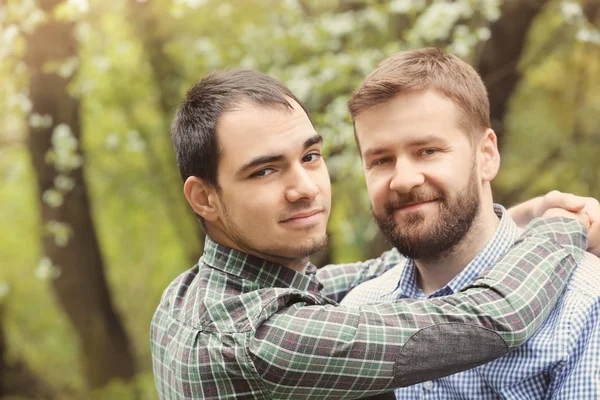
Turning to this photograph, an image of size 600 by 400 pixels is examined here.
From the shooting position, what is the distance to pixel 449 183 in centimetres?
228

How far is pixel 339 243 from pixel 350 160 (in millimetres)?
1852

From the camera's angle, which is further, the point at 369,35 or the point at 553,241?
the point at 369,35

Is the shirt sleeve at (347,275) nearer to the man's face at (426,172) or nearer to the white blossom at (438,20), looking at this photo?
the man's face at (426,172)

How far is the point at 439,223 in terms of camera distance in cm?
229

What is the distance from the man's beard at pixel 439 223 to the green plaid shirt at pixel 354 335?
187 mm

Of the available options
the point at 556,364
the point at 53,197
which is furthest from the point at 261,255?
the point at 53,197

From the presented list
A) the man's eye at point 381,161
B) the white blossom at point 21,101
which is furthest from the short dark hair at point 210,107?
the white blossom at point 21,101

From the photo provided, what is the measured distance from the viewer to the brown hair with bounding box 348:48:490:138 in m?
2.32

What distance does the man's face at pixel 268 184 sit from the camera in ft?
7.22

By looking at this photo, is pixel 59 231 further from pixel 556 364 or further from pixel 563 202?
pixel 556 364

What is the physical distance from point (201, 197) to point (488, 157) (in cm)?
97

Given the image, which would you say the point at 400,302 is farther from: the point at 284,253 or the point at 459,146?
the point at 459,146

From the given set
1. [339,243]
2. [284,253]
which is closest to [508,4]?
[339,243]

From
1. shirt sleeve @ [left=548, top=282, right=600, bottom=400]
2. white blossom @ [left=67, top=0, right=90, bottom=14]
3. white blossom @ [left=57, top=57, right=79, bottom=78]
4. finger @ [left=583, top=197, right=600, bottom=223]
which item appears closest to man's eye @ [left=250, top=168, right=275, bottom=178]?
shirt sleeve @ [left=548, top=282, right=600, bottom=400]
